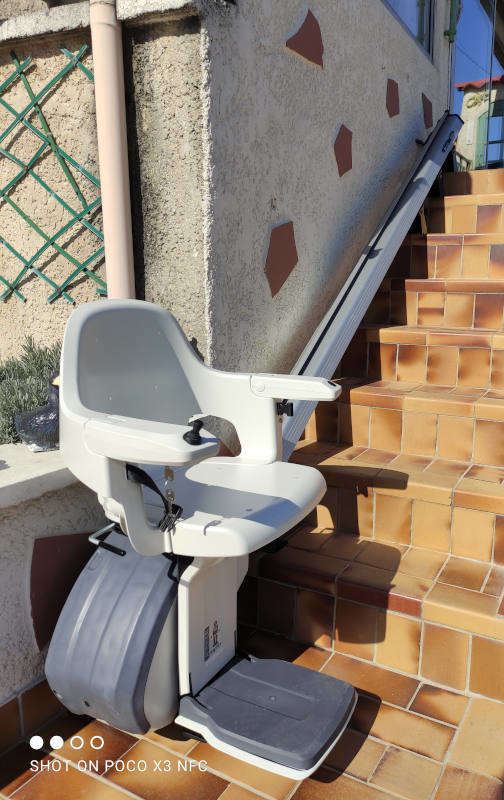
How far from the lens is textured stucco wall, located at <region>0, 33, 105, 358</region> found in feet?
5.95

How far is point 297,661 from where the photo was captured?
1.71 meters

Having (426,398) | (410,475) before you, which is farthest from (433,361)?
(410,475)

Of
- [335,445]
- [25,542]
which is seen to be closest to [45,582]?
[25,542]

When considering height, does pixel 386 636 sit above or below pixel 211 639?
below

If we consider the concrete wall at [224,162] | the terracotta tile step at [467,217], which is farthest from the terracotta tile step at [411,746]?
the terracotta tile step at [467,217]

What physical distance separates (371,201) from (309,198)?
73 cm

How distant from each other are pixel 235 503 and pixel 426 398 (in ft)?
3.38

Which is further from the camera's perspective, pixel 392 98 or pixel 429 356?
pixel 392 98

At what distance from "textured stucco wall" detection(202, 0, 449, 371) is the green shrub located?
52 cm

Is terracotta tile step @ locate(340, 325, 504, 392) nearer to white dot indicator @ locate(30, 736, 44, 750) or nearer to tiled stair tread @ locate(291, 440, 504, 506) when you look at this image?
tiled stair tread @ locate(291, 440, 504, 506)

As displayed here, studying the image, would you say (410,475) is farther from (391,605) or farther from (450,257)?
(450,257)

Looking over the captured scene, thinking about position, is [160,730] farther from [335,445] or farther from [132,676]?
[335,445]

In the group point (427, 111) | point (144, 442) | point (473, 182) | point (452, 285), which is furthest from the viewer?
point (427, 111)

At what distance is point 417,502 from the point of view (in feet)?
6.10
